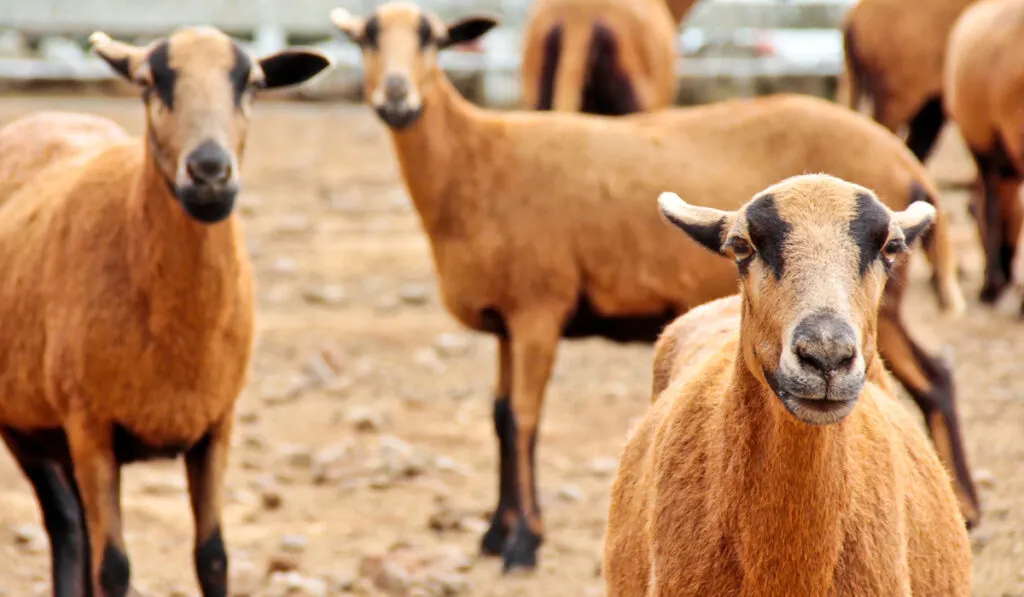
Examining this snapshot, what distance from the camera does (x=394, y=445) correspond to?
8.55m

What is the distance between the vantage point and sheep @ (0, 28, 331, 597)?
553 cm

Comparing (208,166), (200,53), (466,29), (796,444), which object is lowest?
(466,29)

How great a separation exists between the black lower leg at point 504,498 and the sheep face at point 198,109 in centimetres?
215

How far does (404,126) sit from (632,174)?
1153 mm

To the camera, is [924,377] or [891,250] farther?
[924,377]

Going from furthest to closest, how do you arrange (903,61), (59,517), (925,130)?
(925,130) → (903,61) → (59,517)

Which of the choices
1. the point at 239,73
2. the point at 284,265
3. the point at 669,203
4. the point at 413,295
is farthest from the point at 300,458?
the point at 669,203

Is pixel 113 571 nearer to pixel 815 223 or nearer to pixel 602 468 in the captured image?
pixel 815 223

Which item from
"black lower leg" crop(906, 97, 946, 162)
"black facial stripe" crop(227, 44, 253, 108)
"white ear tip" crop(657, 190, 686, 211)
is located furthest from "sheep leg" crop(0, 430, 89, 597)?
"black lower leg" crop(906, 97, 946, 162)

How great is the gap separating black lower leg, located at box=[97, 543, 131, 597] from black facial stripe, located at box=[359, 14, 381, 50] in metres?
3.27

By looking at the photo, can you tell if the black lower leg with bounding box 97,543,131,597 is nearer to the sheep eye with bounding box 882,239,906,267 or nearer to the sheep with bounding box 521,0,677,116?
the sheep eye with bounding box 882,239,906,267

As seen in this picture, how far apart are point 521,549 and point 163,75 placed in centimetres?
274

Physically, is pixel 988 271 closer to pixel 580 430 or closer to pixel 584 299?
pixel 580 430

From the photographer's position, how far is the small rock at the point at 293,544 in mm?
7230
